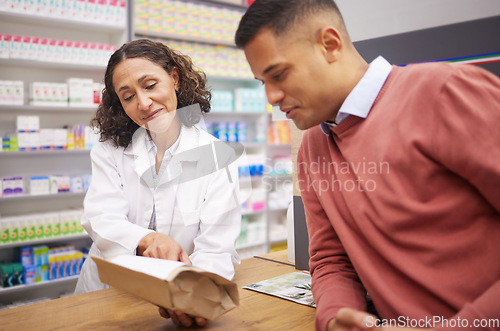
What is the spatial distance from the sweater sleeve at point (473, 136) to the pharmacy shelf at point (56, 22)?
147 inches

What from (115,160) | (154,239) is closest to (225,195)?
(154,239)

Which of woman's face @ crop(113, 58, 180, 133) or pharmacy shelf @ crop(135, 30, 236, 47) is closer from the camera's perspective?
woman's face @ crop(113, 58, 180, 133)

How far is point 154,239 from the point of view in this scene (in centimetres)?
135

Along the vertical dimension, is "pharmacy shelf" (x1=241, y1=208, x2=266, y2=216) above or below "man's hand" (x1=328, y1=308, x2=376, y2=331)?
below

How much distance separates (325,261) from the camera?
1.11 m

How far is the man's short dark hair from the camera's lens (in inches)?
35.9

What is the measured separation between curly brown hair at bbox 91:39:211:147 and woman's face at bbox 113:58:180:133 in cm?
5

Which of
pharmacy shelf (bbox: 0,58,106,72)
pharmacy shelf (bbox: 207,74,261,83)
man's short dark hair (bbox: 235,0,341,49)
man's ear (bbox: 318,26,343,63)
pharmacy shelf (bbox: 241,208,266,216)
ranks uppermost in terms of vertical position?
pharmacy shelf (bbox: 207,74,261,83)

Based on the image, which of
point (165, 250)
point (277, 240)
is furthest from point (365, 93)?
point (277, 240)

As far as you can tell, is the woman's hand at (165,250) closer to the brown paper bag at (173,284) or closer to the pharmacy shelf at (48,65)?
the brown paper bag at (173,284)

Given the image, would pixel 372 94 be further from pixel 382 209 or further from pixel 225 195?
pixel 225 195

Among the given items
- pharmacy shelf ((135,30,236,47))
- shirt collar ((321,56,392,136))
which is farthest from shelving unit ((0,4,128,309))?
shirt collar ((321,56,392,136))

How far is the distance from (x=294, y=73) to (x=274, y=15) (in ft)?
0.45

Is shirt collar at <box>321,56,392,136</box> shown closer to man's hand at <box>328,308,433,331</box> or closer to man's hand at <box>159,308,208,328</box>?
man's hand at <box>328,308,433,331</box>
